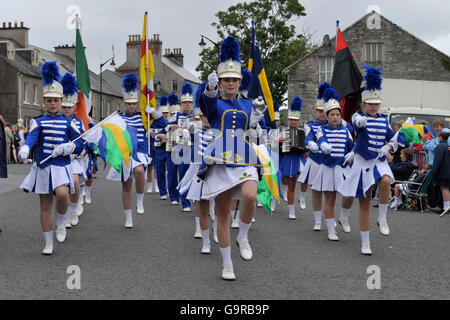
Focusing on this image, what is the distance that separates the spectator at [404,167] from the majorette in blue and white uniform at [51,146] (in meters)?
8.78

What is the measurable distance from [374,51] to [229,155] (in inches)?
1360

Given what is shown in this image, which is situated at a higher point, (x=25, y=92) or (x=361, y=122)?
(x=25, y=92)

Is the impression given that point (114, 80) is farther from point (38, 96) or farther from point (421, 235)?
point (421, 235)

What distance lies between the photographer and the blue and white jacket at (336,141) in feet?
30.0

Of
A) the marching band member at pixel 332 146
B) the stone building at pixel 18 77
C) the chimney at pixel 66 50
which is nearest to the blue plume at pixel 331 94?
the marching band member at pixel 332 146

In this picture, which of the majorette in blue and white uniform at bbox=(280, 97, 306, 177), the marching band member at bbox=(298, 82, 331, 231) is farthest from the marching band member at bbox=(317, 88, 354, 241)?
the majorette in blue and white uniform at bbox=(280, 97, 306, 177)

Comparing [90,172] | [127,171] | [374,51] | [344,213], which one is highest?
[374,51]

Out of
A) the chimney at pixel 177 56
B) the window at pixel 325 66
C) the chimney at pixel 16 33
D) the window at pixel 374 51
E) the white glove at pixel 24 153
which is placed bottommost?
the white glove at pixel 24 153

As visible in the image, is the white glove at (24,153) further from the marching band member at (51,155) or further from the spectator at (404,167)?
the spectator at (404,167)

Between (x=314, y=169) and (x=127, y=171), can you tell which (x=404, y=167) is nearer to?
(x=314, y=169)

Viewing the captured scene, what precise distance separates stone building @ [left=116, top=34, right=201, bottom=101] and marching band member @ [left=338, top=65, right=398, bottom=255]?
65.4 meters

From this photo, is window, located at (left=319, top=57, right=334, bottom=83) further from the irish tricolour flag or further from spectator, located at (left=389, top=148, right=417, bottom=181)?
the irish tricolour flag

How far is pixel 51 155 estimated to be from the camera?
24.5 feet

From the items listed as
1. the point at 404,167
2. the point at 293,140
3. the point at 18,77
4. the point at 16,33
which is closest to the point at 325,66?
the point at 18,77
